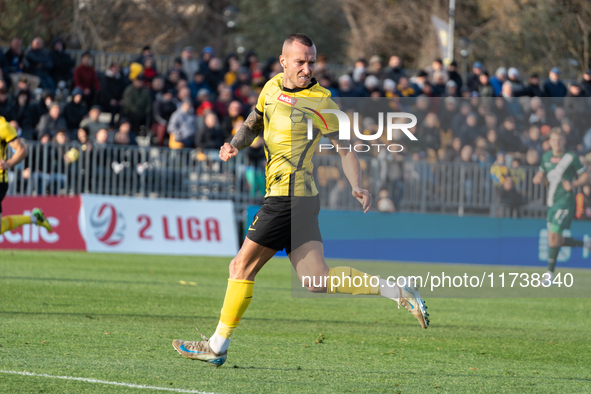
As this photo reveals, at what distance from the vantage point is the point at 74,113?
60.7 ft

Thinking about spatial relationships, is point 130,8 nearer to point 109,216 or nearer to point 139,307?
point 109,216

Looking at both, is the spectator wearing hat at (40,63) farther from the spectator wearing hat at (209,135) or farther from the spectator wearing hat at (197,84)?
the spectator wearing hat at (209,135)

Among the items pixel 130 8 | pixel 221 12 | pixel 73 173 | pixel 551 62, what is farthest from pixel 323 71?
pixel 221 12

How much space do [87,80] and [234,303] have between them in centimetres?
1465

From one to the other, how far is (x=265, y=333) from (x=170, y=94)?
12.3 meters

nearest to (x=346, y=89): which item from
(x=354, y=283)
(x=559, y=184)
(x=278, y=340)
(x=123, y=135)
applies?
(x=123, y=135)

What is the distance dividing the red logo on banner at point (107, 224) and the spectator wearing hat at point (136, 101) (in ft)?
11.3

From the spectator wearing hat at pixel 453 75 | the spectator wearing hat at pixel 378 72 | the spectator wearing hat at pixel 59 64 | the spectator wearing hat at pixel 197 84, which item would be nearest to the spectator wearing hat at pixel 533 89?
the spectator wearing hat at pixel 453 75

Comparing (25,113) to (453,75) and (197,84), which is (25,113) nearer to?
(197,84)

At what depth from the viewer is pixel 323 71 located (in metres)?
22.3

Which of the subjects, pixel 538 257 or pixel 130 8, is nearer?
pixel 538 257

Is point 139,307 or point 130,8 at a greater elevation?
point 130,8

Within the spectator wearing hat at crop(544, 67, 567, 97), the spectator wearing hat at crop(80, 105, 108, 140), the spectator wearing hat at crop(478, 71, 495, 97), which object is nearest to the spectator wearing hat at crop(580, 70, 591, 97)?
the spectator wearing hat at crop(544, 67, 567, 97)

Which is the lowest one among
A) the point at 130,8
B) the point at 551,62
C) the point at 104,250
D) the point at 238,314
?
the point at 104,250
